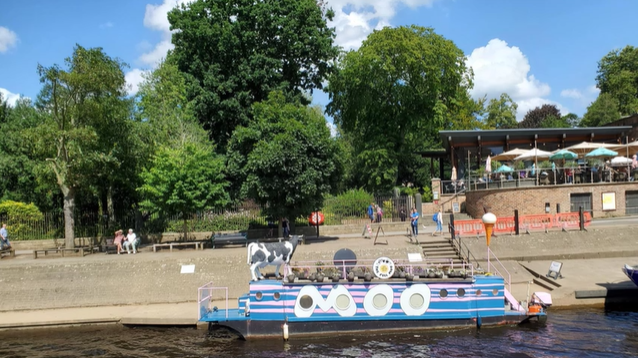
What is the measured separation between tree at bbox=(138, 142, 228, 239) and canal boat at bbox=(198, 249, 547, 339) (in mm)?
10422

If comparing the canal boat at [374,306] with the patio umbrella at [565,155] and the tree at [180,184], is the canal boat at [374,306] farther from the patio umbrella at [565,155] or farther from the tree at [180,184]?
the patio umbrella at [565,155]

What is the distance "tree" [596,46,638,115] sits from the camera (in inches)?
2442

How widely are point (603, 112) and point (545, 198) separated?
34.9 meters

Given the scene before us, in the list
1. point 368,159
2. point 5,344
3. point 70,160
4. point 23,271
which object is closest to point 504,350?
point 5,344

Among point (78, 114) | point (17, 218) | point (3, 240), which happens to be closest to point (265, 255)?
point (78, 114)

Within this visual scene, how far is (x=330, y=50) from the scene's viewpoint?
4000cm

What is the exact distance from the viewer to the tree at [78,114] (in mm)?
24703

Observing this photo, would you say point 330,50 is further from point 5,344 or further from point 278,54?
point 5,344

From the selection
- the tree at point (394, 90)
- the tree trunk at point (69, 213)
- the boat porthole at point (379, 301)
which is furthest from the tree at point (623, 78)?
the tree trunk at point (69, 213)

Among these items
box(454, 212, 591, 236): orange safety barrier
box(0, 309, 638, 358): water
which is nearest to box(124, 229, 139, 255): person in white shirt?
box(0, 309, 638, 358): water

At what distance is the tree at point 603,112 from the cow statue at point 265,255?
52190 mm

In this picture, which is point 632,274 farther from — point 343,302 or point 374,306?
point 343,302

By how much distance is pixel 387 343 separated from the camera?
16.2 metres

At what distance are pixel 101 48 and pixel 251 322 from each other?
17.2 metres
